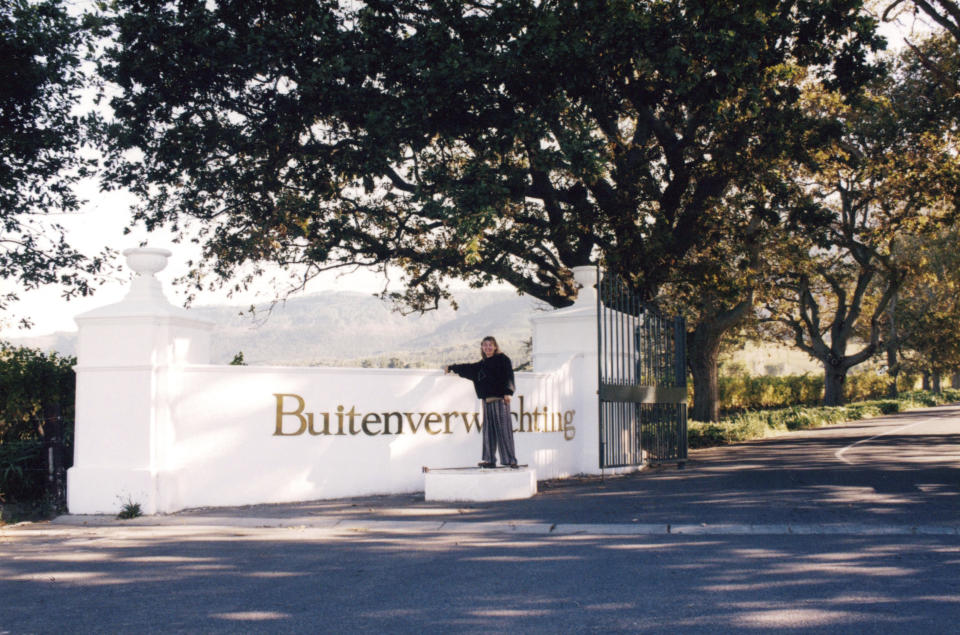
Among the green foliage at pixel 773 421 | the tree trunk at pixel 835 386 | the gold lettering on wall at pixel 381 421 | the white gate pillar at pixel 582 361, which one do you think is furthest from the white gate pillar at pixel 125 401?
the tree trunk at pixel 835 386

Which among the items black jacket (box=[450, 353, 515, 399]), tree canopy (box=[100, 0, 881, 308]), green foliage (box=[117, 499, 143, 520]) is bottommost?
green foliage (box=[117, 499, 143, 520])

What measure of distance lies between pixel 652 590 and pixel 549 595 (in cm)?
65

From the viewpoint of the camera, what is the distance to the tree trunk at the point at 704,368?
2378 centimetres

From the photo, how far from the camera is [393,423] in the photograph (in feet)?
34.8

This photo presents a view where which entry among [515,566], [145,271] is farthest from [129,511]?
[515,566]

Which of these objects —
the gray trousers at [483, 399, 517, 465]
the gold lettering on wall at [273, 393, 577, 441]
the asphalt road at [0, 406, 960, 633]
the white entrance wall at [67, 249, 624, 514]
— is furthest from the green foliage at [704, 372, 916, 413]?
the asphalt road at [0, 406, 960, 633]

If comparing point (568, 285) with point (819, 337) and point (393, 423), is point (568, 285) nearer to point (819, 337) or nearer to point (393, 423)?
point (393, 423)

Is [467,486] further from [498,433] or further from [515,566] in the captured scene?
[515,566]

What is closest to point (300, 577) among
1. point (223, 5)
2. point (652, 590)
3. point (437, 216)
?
point (652, 590)

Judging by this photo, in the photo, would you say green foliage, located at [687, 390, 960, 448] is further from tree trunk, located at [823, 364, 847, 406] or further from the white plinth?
the white plinth

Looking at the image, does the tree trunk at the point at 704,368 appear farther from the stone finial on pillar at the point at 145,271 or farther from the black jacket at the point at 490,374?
the stone finial on pillar at the point at 145,271

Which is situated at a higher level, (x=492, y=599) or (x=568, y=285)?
(x=568, y=285)

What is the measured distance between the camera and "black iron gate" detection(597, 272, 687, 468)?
1247 centimetres

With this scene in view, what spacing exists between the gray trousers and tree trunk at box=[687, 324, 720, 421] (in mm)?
14426
